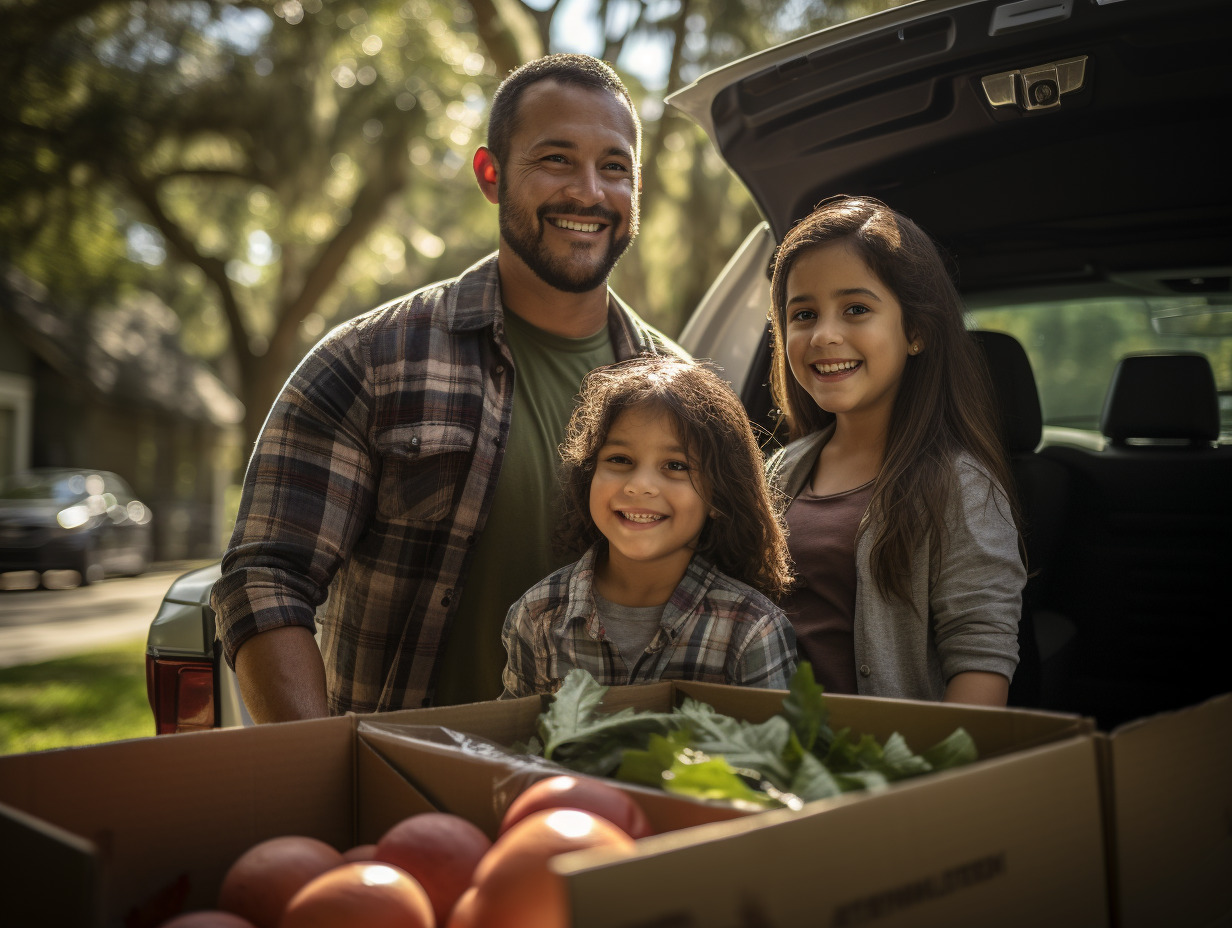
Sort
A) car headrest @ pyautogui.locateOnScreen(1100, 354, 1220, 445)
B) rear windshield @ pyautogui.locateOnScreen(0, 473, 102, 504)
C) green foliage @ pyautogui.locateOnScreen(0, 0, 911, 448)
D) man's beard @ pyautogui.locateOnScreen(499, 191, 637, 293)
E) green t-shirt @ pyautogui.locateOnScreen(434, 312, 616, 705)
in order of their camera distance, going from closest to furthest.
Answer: green t-shirt @ pyautogui.locateOnScreen(434, 312, 616, 705)
man's beard @ pyautogui.locateOnScreen(499, 191, 637, 293)
car headrest @ pyautogui.locateOnScreen(1100, 354, 1220, 445)
green foliage @ pyautogui.locateOnScreen(0, 0, 911, 448)
rear windshield @ pyautogui.locateOnScreen(0, 473, 102, 504)

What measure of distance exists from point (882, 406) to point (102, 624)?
1272cm

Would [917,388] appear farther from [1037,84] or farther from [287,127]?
[287,127]

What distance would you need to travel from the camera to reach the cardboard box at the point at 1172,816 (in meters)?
1.12

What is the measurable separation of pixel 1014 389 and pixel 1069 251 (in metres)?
0.51

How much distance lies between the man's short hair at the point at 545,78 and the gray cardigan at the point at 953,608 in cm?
141

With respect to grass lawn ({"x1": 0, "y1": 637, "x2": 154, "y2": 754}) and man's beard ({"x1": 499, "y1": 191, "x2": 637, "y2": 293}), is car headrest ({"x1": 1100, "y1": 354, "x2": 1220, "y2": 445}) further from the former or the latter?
grass lawn ({"x1": 0, "y1": 637, "x2": 154, "y2": 754})

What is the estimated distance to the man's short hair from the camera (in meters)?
2.94

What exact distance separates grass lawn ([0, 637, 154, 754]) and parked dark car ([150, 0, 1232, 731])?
4528 millimetres

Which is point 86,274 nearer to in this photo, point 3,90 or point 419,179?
point 3,90

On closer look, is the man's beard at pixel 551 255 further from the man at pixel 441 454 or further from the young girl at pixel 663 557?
the young girl at pixel 663 557

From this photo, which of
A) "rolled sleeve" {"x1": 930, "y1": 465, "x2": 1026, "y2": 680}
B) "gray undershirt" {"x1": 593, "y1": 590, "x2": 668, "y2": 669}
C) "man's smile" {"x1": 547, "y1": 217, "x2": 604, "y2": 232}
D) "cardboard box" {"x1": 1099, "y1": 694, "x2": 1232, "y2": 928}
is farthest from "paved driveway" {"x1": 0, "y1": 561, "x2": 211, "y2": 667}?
"cardboard box" {"x1": 1099, "y1": 694, "x2": 1232, "y2": 928}

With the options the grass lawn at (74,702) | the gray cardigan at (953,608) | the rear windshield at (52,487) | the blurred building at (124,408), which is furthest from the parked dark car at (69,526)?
the gray cardigan at (953,608)

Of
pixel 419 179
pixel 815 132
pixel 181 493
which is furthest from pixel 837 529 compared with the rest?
pixel 181 493

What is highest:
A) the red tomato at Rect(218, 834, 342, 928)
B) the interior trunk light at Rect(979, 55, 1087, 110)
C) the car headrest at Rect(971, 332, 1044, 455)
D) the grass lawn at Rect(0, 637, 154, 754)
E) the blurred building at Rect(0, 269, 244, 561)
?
the blurred building at Rect(0, 269, 244, 561)
